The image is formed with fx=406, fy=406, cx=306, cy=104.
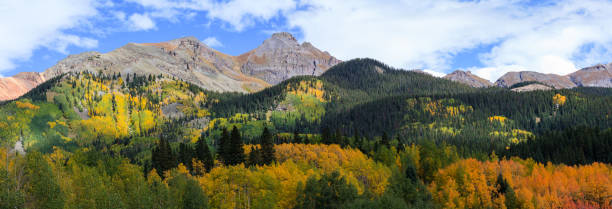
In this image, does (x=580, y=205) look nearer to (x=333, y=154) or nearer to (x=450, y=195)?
(x=450, y=195)

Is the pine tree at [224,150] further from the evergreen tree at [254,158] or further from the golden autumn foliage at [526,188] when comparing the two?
the golden autumn foliage at [526,188]

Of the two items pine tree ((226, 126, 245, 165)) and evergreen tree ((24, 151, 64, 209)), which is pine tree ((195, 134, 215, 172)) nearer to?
pine tree ((226, 126, 245, 165))

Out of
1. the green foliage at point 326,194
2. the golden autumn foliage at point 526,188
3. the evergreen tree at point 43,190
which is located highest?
the evergreen tree at point 43,190

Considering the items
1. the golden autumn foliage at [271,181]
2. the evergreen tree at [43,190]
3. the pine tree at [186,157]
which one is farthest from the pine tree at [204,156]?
the evergreen tree at [43,190]

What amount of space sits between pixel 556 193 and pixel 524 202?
49.2 ft

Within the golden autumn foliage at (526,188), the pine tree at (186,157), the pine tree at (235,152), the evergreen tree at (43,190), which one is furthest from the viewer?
the pine tree at (186,157)

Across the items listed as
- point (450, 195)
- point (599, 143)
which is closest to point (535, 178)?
point (450, 195)

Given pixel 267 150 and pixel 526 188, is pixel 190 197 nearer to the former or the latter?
pixel 267 150

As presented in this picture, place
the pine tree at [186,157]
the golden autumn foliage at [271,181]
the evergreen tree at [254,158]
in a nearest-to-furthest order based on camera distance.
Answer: the golden autumn foliage at [271,181]
the evergreen tree at [254,158]
the pine tree at [186,157]

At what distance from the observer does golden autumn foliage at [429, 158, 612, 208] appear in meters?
108

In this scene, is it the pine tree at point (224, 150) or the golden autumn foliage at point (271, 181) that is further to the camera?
the pine tree at point (224, 150)

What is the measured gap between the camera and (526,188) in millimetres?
114000

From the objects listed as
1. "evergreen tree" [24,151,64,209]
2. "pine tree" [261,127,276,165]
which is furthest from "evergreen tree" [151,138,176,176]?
"evergreen tree" [24,151,64,209]

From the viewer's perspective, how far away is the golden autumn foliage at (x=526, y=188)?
107500 mm
